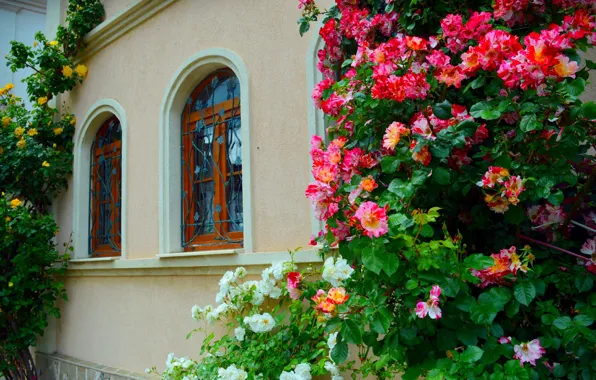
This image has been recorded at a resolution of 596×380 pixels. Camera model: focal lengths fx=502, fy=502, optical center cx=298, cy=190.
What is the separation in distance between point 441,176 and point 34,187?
5689 millimetres

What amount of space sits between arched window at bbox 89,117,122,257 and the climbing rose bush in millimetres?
4035

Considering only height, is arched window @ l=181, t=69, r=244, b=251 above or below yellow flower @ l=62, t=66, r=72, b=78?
below

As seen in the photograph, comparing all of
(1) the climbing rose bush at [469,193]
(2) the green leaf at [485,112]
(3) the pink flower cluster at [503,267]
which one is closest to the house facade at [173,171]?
(1) the climbing rose bush at [469,193]

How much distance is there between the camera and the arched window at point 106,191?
5723mm

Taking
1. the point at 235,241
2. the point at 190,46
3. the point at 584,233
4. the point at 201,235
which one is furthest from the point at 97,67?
the point at 584,233

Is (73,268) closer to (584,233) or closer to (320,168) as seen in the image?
(320,168)

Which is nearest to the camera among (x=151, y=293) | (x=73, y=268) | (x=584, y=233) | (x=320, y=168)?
(x=584, y=233)

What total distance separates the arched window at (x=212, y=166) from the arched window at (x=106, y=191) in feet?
4.52

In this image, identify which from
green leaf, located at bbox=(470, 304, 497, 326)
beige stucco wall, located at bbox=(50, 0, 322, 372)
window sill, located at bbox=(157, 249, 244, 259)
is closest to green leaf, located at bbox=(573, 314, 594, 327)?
green leaf, located at bbox=(470, 304, 497, 326)

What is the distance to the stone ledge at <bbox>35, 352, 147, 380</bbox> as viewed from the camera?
16.4 ft

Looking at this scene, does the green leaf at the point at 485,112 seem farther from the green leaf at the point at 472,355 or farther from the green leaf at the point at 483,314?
the green leaf at the point at 472,355

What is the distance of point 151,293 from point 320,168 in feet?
10.5

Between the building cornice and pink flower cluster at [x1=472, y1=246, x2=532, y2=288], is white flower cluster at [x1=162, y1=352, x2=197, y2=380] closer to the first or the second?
pink flower cluster at [x1=472, y1=246, x2=532, y2=288]

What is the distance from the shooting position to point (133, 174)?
5199mm
